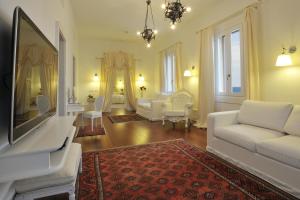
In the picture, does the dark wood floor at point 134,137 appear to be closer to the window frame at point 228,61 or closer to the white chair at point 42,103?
the window frame at point 228,61

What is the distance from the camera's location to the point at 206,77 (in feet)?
16.2

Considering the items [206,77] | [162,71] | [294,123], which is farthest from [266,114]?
[162,71]

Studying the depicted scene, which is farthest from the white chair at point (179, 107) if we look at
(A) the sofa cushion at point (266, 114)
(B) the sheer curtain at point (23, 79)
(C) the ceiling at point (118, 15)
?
(B) the sheer curtain at point (23, 79)

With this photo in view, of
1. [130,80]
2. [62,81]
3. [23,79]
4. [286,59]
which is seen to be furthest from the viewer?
[130,80]

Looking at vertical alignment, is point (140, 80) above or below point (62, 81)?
above

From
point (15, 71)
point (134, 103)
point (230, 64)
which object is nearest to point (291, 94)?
point (230, 64)

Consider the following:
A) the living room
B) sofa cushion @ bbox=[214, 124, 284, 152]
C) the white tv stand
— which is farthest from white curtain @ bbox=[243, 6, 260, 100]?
the white tv stand

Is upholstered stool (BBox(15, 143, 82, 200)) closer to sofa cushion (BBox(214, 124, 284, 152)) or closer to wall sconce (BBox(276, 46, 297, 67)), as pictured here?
sofa cushion (BBox(214, 124, 284, 152))

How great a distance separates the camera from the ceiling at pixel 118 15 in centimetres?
466

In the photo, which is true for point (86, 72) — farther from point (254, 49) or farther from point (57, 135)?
point (57, 135)

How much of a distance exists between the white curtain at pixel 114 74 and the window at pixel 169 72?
5.62 ft

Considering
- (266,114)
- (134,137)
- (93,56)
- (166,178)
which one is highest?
(93,56)

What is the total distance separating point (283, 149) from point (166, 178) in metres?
1.33

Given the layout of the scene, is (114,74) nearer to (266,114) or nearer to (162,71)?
(162,71)
